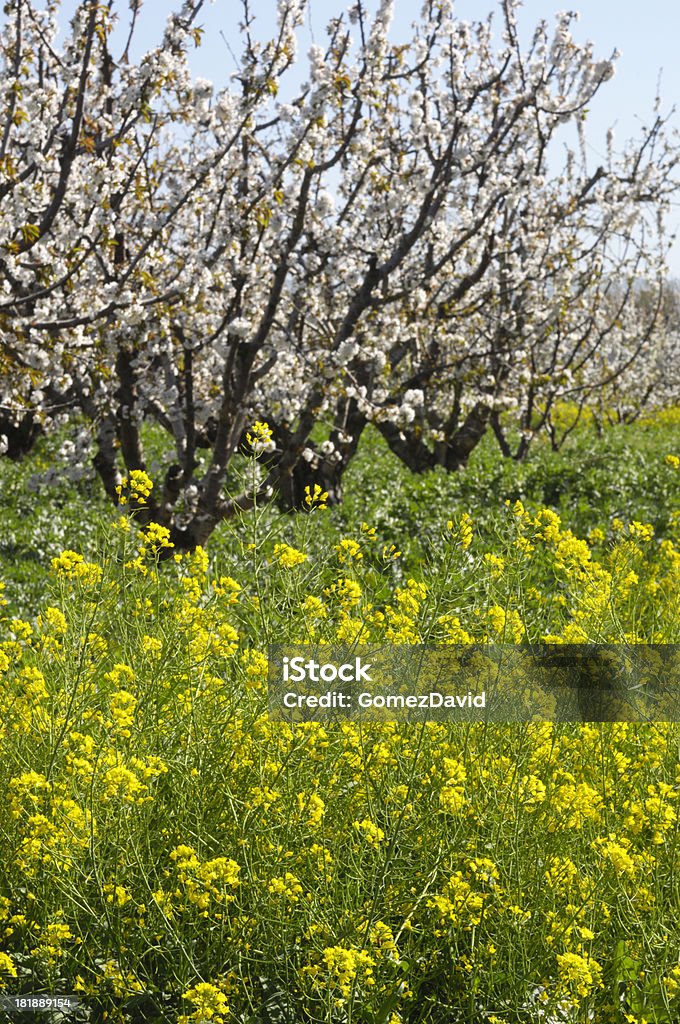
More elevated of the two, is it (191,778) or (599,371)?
(599,371)

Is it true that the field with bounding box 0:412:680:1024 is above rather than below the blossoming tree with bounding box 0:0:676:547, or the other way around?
below

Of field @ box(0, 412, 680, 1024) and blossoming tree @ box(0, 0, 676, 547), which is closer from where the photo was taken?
field @ box(0, 412, 680, 1024)

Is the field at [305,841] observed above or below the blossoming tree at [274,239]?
below

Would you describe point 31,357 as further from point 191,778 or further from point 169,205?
point 191,778

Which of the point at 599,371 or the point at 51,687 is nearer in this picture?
Result: the point at 51,687

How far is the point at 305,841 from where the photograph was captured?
290 cm

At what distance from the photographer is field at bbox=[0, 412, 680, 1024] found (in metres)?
2.77

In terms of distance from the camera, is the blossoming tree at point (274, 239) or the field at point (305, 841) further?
the blossoming tree at point (274, 239)

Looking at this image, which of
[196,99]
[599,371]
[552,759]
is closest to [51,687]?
[552,759]

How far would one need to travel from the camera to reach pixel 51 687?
382 cm

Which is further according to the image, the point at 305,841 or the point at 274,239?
the point at 274,239

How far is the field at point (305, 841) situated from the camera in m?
2.77

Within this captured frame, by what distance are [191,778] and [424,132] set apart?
7.60 meters

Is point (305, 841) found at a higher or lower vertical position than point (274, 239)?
lower
